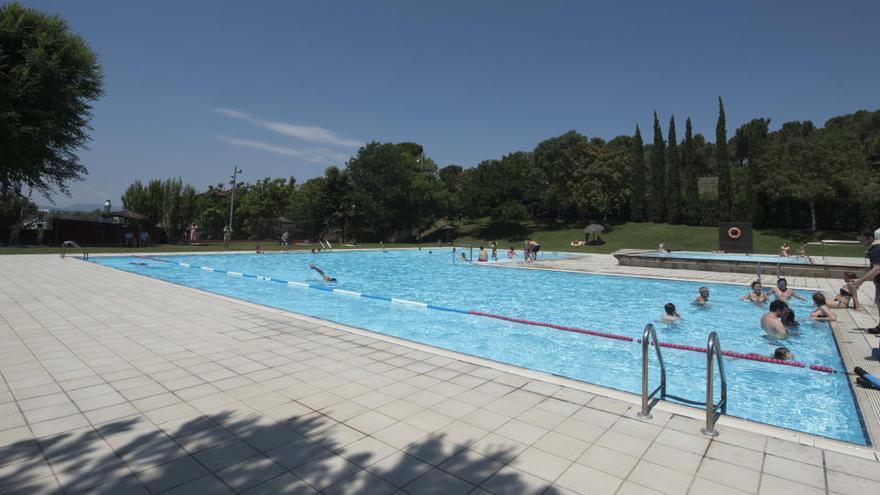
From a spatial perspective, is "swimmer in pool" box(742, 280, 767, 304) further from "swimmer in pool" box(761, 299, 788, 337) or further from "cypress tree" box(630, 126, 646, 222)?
"cypress tree" box(630, 126, 646, 222)

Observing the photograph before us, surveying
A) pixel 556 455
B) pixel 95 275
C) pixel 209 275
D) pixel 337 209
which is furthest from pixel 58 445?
pixel 337 209

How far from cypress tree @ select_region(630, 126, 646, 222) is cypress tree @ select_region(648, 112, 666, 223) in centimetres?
102

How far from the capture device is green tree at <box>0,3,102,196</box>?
2225 cm

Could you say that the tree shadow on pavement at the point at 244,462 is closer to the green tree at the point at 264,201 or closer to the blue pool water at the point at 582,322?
the blue pool water at the point at 582,322

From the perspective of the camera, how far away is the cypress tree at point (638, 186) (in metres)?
47.6

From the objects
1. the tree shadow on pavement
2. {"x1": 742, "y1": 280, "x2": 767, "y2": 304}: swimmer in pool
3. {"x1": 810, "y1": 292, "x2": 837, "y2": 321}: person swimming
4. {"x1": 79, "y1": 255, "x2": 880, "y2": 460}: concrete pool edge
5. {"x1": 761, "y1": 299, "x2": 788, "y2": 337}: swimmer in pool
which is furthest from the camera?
{"x1": 742, "y1": 280, "x2": 767, "y2": 304}: swimmer in pool

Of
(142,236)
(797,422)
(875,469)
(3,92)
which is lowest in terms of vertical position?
(797,422)

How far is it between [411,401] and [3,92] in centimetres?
2996

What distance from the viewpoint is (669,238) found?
133 ft

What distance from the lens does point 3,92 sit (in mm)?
22000

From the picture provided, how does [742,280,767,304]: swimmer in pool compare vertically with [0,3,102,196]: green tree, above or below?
below

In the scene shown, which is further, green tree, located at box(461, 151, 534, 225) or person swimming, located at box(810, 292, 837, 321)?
green tree, located at box(461, 151, 534, 225)

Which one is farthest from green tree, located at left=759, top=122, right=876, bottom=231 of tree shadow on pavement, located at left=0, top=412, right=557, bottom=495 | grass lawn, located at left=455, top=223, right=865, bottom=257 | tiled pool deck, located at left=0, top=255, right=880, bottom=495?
tree shadow on pavement, located at left=0, top=412, right=557, bottom=495

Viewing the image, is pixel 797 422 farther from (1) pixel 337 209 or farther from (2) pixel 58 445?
(1) pixel 337 209
